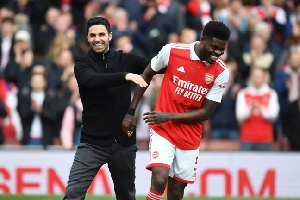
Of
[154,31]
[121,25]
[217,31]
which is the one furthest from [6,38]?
[217,31]

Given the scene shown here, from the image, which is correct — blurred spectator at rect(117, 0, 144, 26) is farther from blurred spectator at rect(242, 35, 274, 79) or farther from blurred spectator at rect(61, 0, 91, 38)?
blurred spectator at rect(242, 35, 274, 79)

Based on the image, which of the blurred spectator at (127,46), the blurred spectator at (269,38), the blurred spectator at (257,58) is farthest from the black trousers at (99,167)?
the blurred spectator at (269,38)

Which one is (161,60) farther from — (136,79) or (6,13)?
(6,13)

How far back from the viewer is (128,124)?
361 inches

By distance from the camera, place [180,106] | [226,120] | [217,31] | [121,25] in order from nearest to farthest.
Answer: [217,31] → [180,106] → [226,120] → [121,25]

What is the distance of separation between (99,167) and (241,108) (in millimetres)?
5803

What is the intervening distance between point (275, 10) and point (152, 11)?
270cm

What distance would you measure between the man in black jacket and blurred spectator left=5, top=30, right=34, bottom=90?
265 inches

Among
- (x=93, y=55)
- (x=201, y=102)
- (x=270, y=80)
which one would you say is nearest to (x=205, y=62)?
(x=201, y=102)

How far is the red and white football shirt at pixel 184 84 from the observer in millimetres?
9383

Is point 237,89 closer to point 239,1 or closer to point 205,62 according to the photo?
point 239,1

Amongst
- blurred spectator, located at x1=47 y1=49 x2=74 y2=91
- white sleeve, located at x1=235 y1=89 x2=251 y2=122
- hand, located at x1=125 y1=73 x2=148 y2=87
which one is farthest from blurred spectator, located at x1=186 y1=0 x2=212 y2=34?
hand, located at x1=125 y1=73 x2=148 y2=87

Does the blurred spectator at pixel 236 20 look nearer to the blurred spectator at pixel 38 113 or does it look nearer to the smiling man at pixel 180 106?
the blurred spectator at pixel 38 113

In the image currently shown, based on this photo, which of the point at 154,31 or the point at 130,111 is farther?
the point at 154,31
